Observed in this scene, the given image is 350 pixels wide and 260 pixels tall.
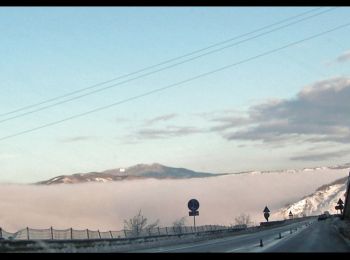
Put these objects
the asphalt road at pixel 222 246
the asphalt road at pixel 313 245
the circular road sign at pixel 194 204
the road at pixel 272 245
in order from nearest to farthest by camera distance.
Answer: the asphalt road at pixel 313 245 → the road at pixel 272 245 → the asphalt road at pixel 222 246 → the circular road sign at pixel 194 204

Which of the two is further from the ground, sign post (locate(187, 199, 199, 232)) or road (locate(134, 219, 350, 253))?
sign post (locate(187, 199, 199, 232))

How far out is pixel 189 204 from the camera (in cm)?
4022

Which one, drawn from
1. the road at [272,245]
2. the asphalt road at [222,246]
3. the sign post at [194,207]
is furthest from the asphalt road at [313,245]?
the sign post at [194,207]

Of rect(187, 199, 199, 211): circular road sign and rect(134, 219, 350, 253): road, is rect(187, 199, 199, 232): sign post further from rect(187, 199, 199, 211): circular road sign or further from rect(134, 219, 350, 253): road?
rect(134, 219, 350, 253): road

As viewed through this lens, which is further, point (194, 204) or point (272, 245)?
point (194, 204)

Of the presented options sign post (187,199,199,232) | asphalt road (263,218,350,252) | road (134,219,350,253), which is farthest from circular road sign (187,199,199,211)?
asphalt road (263,218,350,252)

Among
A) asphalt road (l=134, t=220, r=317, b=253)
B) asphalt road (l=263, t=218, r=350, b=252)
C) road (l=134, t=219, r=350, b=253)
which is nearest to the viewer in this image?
asphalt road (l=263, t=218, r=350, b=252)

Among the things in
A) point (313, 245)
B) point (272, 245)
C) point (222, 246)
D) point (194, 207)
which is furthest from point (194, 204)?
point (313, 245)

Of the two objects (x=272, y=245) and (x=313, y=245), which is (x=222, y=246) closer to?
(x=272, y=245)

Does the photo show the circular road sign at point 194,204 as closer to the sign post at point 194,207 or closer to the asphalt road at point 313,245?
the sign post at point 194,207

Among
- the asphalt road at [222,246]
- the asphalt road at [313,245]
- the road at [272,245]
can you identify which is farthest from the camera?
the asphalt road at [222,246]
